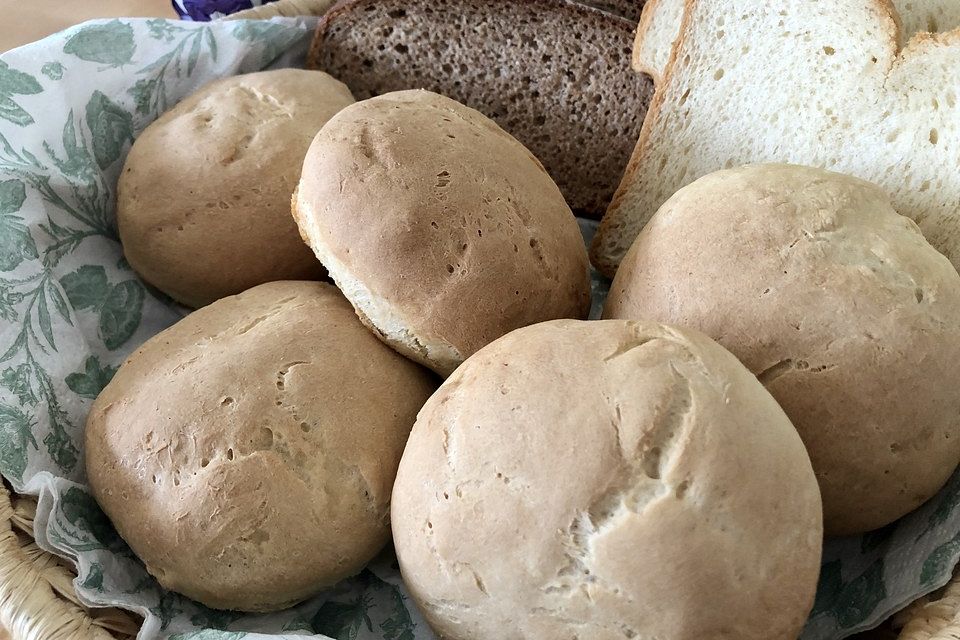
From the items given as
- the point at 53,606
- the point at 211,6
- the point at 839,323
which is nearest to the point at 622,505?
the point at 839,323

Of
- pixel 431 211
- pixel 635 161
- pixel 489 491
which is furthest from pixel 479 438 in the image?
pixel 635 161

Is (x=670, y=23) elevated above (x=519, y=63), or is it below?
above

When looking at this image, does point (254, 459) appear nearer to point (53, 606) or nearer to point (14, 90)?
point (53, 606)

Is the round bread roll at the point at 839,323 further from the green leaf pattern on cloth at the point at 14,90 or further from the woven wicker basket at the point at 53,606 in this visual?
the green leaf pattern on cloth at the point at 14,90

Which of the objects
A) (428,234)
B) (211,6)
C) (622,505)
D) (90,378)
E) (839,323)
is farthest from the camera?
(211,6)

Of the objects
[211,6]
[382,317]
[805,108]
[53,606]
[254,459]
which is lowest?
[53,606]

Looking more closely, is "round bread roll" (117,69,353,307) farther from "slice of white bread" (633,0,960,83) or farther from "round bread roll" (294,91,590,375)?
"slice of white bread" (633,0,960,83)

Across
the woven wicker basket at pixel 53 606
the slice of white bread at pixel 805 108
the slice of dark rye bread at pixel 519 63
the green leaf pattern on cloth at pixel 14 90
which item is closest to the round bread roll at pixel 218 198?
the green leaf pattern on cloth at pixel 14 90
